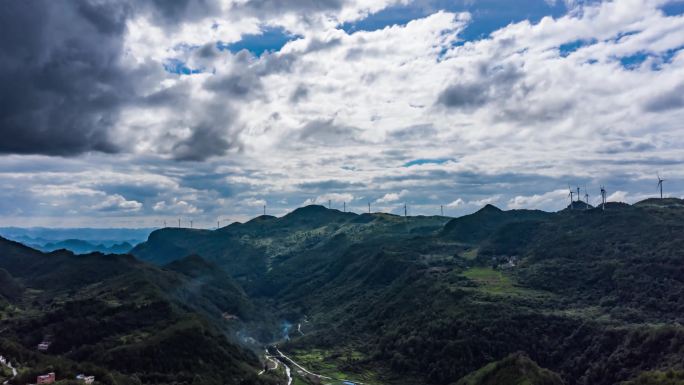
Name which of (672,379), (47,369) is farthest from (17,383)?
(672,379)

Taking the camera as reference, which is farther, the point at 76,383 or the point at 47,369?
the point at 47,369

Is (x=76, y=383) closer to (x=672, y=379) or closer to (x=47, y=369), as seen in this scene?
(x=47, y=369)

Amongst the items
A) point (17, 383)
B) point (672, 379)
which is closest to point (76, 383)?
point (17, 383)

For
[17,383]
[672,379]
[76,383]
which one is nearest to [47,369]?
[17,383]

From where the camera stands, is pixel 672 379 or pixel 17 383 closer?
pixel 17 383

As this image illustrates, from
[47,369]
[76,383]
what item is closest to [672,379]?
[76,383]

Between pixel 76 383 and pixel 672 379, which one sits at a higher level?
pixel 76 383

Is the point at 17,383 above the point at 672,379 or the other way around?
above

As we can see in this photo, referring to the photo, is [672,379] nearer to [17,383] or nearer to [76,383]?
[76,383]
